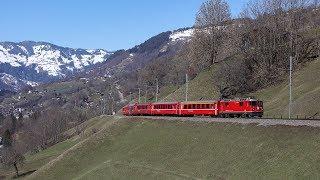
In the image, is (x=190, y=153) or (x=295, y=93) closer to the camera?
(x=190, y=153)

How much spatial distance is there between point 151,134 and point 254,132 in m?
26.8

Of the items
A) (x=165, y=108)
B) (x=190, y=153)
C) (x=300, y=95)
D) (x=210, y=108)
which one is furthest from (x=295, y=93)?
(x=190, y=153)

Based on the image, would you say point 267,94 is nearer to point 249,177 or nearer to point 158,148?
point 158,148

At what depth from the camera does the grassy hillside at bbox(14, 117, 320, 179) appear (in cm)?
4956

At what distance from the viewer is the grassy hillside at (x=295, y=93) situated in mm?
82688

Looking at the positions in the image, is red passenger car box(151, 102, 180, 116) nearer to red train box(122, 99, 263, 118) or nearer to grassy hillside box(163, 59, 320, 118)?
red train box(122, 99, 263, 118)

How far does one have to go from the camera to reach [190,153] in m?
65.1

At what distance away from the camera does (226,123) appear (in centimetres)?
7075

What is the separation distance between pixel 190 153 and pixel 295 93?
36172mm

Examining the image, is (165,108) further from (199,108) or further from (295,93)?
(295,93)

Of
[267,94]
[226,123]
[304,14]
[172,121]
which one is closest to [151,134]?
[172,121]

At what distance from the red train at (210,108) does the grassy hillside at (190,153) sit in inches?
266

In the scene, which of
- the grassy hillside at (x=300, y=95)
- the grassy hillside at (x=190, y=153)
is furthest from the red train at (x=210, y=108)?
the grassy hillside at (x=300, y=95)

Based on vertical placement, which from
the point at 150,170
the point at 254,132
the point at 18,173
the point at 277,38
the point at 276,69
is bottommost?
the point at 18,173
